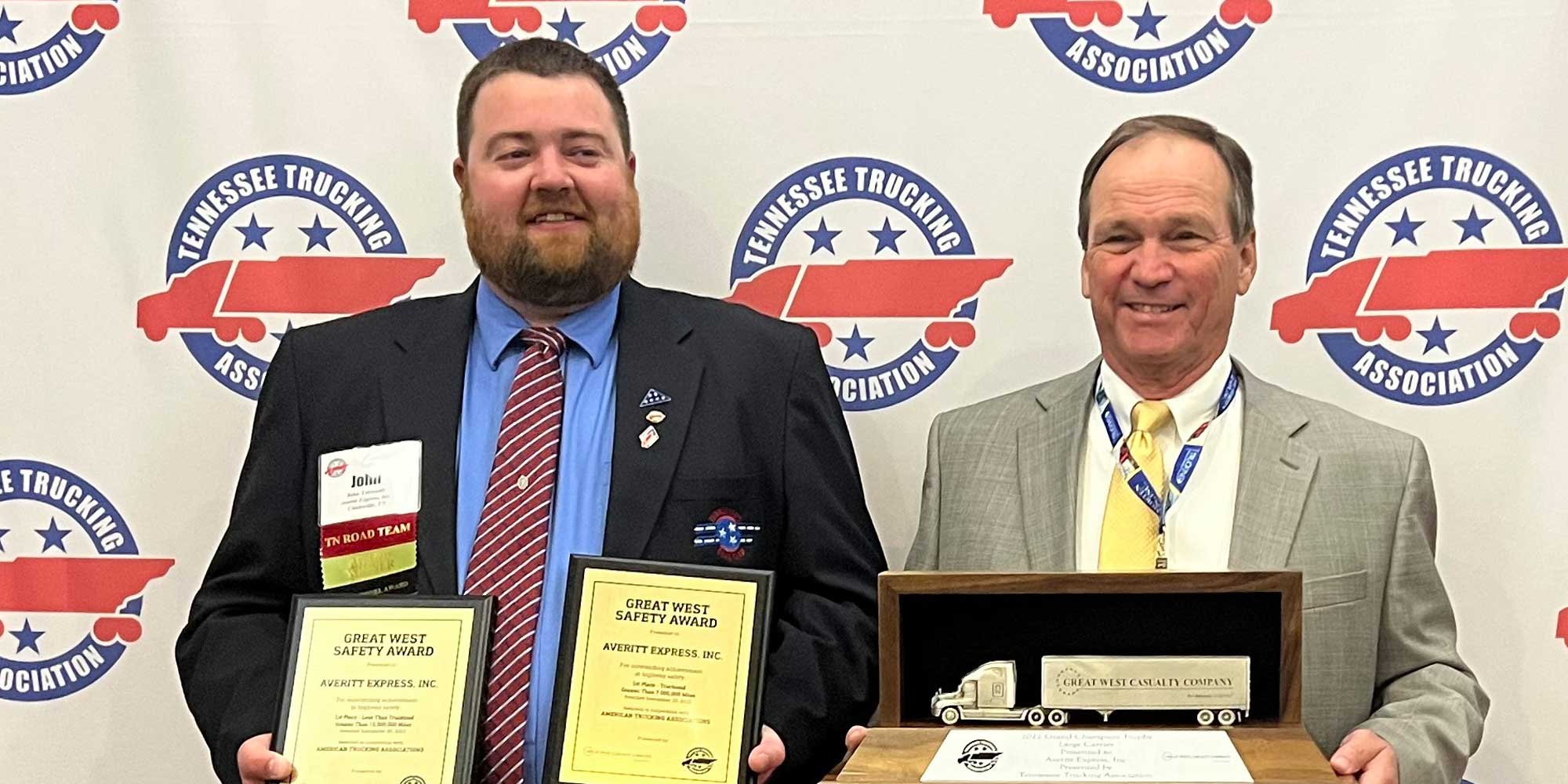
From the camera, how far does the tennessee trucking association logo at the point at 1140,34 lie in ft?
9.68

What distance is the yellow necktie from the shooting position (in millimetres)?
2428

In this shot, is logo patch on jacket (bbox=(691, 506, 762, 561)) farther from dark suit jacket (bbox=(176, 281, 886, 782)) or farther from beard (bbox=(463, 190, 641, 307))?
beard (bbox=(463, 190, 641, 307))

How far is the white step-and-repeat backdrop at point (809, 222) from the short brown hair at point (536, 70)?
1.10 ft

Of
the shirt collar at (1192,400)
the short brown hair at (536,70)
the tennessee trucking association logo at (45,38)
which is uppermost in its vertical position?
the tennessee trucking association logo at (45,38)

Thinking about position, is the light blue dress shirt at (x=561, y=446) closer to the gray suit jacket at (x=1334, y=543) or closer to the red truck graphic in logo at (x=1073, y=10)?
the gray suit jacket at (x=1334, y=543)

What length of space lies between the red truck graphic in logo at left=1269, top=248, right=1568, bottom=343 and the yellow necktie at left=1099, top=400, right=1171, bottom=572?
1.86 ft

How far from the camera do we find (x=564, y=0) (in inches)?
121

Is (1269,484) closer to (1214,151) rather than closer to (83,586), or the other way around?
(1214,151)

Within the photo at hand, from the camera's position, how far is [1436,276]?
291 cm

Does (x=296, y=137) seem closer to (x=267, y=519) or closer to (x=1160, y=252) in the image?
(x=267, y=519)

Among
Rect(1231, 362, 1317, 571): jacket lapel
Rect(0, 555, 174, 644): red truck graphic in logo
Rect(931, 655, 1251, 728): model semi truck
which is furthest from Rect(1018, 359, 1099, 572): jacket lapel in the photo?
Rect(0, 555, 174, 644): red truck graphic in logo

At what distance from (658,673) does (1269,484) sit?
97 centimetres

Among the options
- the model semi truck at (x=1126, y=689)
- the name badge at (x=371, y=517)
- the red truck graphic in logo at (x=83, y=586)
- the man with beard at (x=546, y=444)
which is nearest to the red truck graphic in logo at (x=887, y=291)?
the man with beard at (x=546, y=444)

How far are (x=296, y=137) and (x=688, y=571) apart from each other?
1.39 meters
